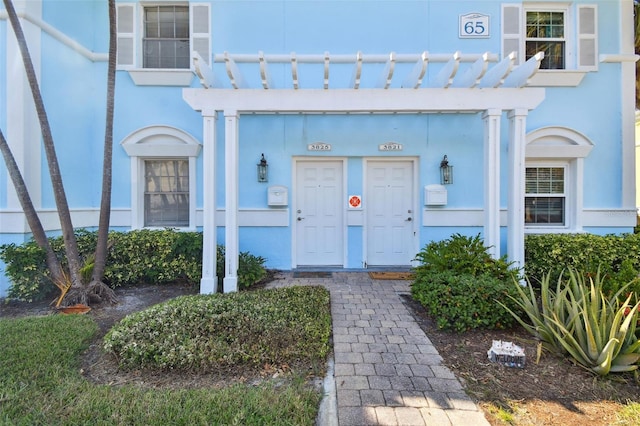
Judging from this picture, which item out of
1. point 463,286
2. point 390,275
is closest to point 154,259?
point 390,275

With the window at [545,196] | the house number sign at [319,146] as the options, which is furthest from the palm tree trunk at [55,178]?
the window at [545,196]

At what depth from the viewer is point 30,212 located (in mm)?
4660

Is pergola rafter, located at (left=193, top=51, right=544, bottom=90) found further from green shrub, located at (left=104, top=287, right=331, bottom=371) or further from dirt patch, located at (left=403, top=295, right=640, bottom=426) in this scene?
dirt patch, located at (left=403, top=295, right=640, bottom=426)

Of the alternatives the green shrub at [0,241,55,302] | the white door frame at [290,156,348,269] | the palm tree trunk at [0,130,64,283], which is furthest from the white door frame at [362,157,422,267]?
the green shrub at [0,241,55,302]

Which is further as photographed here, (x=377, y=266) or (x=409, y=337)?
(x=377, y=266)

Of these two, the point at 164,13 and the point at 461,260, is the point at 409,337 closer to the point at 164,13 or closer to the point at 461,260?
the point at 461,260

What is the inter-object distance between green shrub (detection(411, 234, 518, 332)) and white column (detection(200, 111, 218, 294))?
2.97 meters

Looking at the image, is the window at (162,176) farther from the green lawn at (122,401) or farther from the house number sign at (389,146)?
the green lawn at (122,401)

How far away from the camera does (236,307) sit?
12.4ft

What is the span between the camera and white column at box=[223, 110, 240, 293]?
16.7ft

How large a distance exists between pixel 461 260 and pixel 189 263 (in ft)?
13.4

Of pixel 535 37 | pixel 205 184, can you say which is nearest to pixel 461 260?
pixel 205 184

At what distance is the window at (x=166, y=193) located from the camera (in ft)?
21.4

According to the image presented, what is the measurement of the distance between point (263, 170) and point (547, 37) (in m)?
5.91
